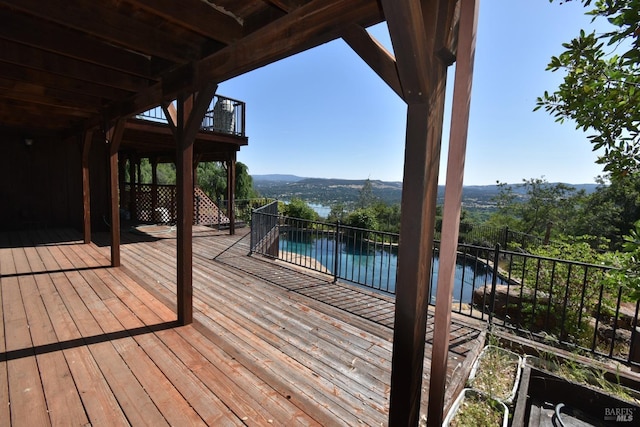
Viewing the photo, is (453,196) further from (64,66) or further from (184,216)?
(64,66)

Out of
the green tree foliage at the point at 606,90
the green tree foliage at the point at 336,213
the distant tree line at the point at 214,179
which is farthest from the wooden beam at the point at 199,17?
the green tree foliage at the point at 336,213

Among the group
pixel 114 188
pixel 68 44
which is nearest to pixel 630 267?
pixel 68 44

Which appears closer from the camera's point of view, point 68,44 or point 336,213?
point 68,44

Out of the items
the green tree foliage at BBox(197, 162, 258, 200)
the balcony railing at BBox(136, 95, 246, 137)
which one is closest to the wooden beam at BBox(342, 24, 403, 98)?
the balcony railing at BBox(136, 95, 246, 137)

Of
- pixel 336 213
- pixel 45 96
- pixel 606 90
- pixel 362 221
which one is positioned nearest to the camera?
pixel 606 90

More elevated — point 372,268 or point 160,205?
point 160,205

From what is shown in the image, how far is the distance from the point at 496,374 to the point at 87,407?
3.05 meters

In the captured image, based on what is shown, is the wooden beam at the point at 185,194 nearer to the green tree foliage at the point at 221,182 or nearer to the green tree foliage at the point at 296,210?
the green tree foliage at the point at 296,210

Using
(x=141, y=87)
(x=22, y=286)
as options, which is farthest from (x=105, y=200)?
(x=141, y=87)

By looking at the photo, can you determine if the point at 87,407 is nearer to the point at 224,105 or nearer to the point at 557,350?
the point at 557,350

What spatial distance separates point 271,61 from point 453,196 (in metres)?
1.57

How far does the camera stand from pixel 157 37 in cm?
238

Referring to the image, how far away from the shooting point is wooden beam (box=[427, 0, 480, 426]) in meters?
1.31

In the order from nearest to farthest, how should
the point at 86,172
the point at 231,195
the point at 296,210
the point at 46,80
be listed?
the point at 46,80 < the point at 86,172 < the point at 231,195 < the point at 296,210
